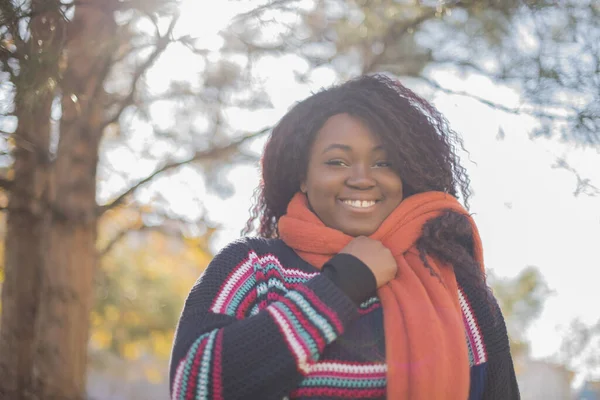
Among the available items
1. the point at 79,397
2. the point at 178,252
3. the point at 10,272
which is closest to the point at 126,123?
the point at 10,272

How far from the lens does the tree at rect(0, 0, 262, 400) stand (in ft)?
11.9

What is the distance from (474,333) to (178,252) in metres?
9.66

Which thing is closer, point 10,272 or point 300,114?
point 300,114

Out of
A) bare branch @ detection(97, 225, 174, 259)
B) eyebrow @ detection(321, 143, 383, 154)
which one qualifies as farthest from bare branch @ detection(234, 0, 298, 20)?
bare branch @ detection(97, 225, 174, 259)

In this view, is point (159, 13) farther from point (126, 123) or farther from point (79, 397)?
point (79, 397)

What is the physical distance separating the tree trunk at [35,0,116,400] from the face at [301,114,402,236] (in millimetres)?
2358

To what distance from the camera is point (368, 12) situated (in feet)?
13.2

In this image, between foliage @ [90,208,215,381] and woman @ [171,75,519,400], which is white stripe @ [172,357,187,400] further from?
foliage @ [90,208,215,381]

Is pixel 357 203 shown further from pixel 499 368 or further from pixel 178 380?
pixel 178 380

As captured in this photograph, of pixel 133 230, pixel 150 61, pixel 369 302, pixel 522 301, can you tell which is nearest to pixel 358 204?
pixel 369 302

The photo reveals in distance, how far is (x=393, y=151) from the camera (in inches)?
83.5

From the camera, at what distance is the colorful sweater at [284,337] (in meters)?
1.63

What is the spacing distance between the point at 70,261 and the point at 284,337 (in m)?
3.14

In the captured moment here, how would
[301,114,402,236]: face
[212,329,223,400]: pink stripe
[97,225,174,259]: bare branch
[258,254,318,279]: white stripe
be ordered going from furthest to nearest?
[97,225,174,259]: bare branch, [301,114,402,236]: face, [258,254,318,279]: white stripe, [212,329,223,400]: pink stripe
